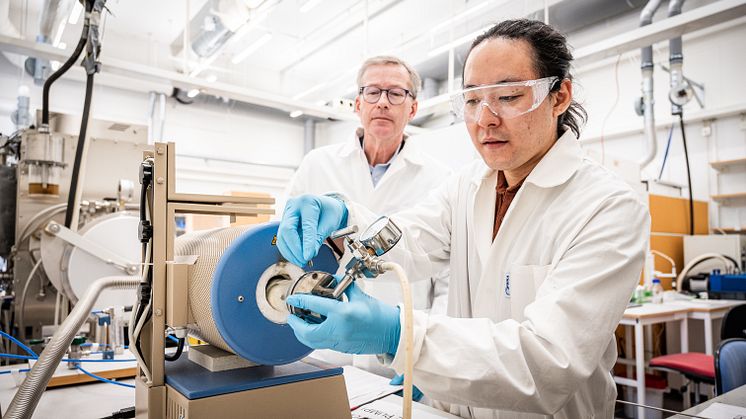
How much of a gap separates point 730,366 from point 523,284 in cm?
111

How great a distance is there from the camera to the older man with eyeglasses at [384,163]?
188 centimetres

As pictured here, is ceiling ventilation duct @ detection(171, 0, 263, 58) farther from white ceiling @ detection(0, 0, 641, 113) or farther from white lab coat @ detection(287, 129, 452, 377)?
white lab coat @ detection(287, 129, 452, 377)

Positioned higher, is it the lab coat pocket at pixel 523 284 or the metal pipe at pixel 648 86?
the metal pipe at pixel 648 86

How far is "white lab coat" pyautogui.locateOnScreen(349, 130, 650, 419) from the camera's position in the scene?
0.77m

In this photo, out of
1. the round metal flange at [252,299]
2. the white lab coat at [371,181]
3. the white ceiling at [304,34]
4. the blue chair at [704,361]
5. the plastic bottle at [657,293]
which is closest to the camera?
the round metal flange at [252,299]

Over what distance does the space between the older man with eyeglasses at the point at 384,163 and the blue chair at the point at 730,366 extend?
96 cm

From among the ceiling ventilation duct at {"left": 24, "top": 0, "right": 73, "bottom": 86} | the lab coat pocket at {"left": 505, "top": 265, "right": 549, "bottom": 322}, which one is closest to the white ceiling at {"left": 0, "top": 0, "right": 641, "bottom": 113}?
the ceiling ventilation duct at {"left": 24, "top": 0, "right": 73, "bottom": 86}

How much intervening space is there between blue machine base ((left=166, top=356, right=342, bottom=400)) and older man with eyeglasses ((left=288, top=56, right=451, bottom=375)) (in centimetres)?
82

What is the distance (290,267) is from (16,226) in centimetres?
174

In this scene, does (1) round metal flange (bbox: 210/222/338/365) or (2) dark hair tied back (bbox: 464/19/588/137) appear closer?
(1) round metal flange (bbox: 210/222/338/365)

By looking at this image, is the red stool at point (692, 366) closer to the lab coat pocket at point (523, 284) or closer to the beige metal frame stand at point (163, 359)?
A: the lab coat pocket at point (523, 284)

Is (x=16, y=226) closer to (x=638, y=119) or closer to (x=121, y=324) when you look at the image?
(x=121, y=324)

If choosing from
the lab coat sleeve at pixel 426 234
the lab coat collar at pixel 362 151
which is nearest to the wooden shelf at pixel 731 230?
the lab coat collar at pixel 362 151

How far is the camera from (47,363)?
0.85 metres
